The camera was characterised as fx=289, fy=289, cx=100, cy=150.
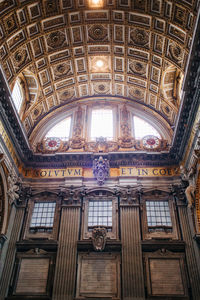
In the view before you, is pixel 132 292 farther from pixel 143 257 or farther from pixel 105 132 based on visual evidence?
pixel 105 132

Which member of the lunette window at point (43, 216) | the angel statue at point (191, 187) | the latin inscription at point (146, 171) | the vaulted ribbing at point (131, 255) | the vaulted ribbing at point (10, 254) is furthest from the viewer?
the latin inscription at point (146, 171)

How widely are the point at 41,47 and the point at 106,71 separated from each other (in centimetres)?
550

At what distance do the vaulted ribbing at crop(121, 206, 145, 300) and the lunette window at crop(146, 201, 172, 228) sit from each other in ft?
3.04

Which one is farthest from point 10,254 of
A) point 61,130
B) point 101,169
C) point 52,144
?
point 61,130

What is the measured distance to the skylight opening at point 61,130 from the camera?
22842 mm

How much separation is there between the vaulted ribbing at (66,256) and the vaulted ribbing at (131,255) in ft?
9.16

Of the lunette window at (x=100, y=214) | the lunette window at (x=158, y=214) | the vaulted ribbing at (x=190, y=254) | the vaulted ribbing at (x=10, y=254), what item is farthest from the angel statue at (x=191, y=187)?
the vaulted ribbing at (x=10, y=254)

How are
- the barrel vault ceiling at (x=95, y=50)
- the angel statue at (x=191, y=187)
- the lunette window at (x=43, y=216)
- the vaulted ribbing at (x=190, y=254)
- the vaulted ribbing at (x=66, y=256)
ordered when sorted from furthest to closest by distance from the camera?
the lunette window at (x=43, y=216), the barrel vault ceiling at (x=95, y=50), the angel statue at (x=191, y=187), the vaulted ribbing at (x=66, y=256), the vaulted ribbing at (x=190, y=254)

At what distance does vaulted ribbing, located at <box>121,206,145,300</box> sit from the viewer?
15.1 metres

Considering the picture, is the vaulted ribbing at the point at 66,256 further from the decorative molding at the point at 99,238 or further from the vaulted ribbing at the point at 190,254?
the vaulted ribbing at the point at 190,254

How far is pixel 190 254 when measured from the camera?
16.2 meters

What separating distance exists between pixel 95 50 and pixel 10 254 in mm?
14799

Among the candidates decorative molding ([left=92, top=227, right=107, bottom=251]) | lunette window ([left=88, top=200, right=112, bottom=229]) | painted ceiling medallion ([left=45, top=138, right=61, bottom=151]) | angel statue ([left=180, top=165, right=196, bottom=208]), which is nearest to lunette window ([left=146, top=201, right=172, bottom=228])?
angel statue ([left=180, top=165, right=196, bottom=208])

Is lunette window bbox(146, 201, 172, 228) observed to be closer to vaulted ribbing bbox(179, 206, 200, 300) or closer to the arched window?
vaulted ribbing bbox(179, 206, 200, 300)
